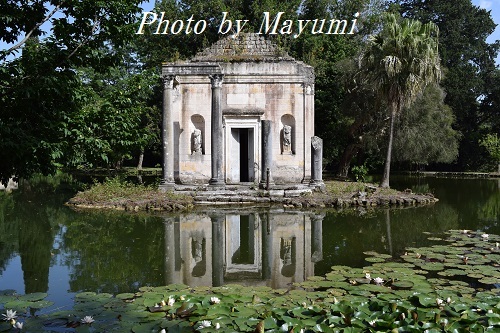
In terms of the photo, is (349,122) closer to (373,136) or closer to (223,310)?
(373,136)

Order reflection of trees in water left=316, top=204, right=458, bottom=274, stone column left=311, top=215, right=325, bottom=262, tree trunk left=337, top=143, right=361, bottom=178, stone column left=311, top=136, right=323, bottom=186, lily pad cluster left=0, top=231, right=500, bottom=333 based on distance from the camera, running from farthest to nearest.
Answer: tree trunk left=337, top=143, right=361, bottom=178 → stone column left=311, top=136, right=323, bottom=186 → reflection of trees in water left=316, top=204, right=458, bottom=274 → stone column left=311, top=215, right=325, bottom=262 → lily pad cluster left=0, top=231, right=500, bottom=333

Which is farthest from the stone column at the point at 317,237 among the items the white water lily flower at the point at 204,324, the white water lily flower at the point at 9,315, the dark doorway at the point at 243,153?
the dark doorway at the point at 243,153

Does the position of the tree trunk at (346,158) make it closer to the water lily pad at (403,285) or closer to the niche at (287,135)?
the niche at (287,135)

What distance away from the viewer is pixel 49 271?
916 cm

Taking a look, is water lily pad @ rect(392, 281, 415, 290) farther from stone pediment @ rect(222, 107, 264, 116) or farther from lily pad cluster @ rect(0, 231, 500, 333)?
stone pediment @ rect(222, 107, 264, 116)

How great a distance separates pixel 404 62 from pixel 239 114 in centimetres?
762

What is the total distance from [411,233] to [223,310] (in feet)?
27.5

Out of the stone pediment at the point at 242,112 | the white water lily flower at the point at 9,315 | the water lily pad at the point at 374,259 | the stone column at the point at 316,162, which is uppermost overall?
the stone pediment at the point at 242,112

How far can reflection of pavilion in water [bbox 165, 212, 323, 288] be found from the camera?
8977 millimetres

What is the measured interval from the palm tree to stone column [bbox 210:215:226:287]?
36.2ft

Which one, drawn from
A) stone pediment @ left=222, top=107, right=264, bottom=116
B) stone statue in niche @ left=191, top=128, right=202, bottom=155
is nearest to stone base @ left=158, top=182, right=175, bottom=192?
stone statue in niche @ left=191, top=128, right=202, bottom=155

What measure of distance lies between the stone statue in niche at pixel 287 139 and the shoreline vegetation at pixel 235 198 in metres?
2.02

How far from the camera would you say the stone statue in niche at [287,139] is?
874 inches

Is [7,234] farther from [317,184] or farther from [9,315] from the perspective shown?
[317,184]
